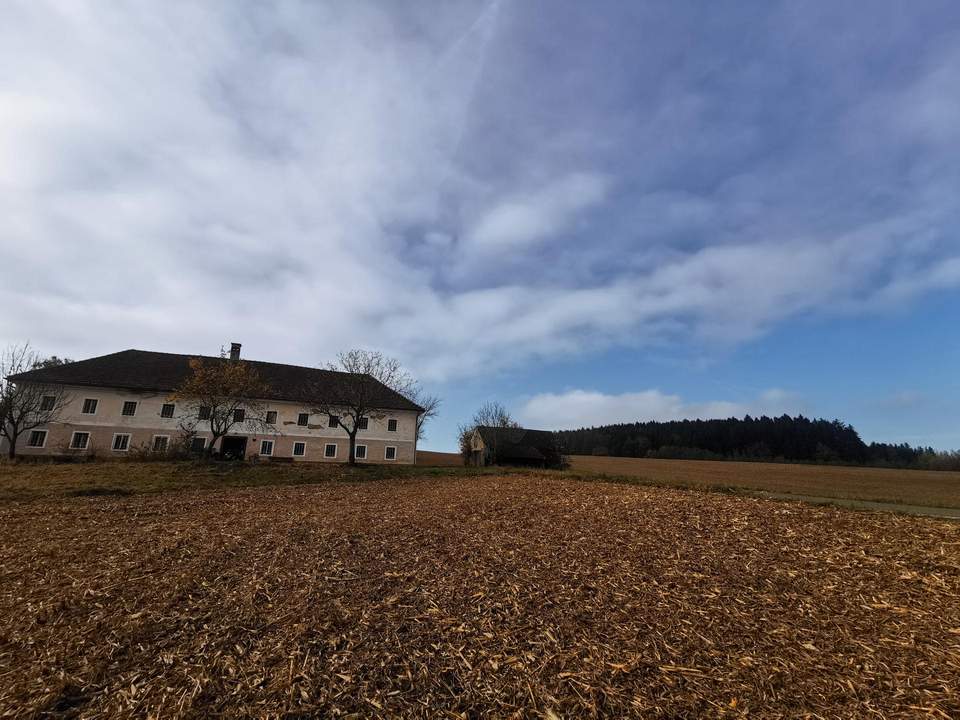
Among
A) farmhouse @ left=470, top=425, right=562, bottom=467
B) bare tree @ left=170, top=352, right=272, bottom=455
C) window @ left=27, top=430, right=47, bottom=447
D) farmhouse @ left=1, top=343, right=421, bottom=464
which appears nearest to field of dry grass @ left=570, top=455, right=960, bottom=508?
farmhouse @ left=470, top=425, right=562, bottom=467

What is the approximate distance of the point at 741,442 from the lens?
352 ft

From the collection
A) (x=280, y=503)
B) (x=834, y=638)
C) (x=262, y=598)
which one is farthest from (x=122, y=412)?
(x=834, y=638)

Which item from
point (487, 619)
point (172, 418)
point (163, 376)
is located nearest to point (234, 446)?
point (172, 418)

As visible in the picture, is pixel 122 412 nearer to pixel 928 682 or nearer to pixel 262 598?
pixel 262 598

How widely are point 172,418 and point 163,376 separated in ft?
14.6

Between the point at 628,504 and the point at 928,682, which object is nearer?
the point at 928,682

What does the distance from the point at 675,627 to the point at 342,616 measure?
4.25m

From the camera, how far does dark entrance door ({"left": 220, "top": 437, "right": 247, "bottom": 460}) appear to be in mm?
39438

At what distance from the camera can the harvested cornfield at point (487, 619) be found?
445cm

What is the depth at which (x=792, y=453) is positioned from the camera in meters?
102

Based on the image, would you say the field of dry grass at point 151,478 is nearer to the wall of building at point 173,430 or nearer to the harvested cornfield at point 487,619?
the harvested cornfield at point 487,619

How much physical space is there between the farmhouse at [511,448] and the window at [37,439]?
39.6 metres

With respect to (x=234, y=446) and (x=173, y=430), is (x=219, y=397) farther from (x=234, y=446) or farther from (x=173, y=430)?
(x=173, y=430)

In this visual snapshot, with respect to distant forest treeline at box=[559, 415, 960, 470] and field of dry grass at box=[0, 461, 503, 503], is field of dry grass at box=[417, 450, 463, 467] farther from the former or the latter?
distant forest treeline at box=[559, 415, 960, 470]
